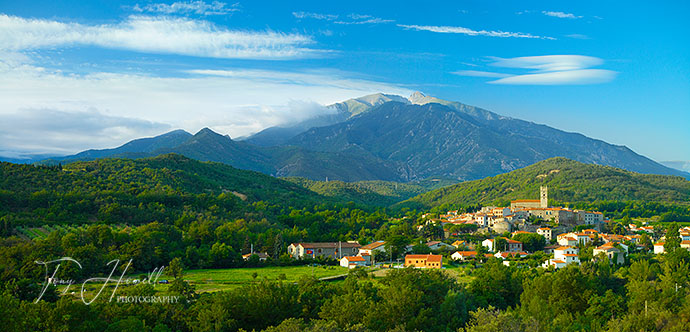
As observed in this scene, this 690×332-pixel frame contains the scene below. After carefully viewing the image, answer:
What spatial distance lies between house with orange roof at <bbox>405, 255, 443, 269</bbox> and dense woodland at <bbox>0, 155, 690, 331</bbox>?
437cm

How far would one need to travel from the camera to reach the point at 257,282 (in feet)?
149

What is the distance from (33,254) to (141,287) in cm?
1330

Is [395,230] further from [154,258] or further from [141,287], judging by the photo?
[141,287]

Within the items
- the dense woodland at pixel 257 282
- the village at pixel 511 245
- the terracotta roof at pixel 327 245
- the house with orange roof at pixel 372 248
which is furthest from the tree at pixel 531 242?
the terracotta roof at pixel 327 245

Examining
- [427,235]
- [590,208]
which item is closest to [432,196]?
[590,208]

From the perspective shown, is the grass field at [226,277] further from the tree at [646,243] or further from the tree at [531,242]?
the tree at [646,243]

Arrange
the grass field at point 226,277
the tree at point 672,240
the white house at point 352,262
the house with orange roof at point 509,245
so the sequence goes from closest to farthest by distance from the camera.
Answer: the grass field at point 226,277, the white house at point 352,262, the tree at point 672,240, the house with orange roof at point 509,245

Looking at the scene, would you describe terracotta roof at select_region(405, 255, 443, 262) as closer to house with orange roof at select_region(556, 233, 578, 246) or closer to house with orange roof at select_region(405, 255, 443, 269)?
house with orange roof at select_region(405, 255, 443, 269)

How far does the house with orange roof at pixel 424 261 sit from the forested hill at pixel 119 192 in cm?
3084

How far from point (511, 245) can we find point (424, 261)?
17.4 metres

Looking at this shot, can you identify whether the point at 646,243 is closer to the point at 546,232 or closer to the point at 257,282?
the point at 546,232

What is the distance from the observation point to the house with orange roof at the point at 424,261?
63500 mm

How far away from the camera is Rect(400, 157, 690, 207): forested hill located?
469 feet

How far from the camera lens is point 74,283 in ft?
132
